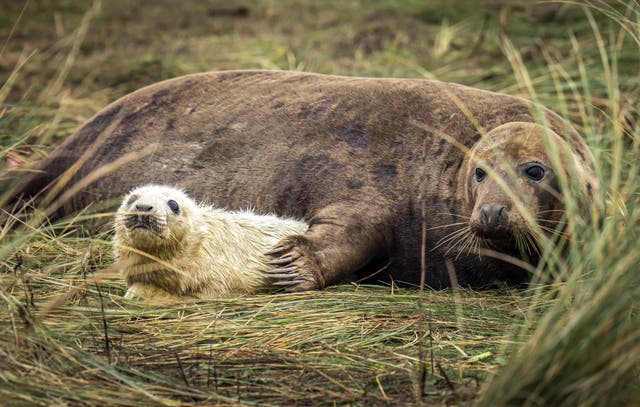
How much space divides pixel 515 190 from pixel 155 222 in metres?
1.65

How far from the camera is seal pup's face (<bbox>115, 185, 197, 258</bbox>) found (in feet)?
14.4

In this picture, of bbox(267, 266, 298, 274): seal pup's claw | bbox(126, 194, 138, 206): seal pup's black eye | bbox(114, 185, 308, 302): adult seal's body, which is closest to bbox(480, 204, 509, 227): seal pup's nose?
bbox(267, 266, 298, 274): seal pup's claw

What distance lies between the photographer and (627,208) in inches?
163

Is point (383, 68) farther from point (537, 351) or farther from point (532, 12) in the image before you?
point (537, 351)

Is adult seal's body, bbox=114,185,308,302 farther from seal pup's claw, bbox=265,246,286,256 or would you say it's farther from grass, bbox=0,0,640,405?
grass, bbox=0,0,640,405

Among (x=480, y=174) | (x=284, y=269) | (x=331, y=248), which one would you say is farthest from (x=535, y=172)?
(x=284, y=269)

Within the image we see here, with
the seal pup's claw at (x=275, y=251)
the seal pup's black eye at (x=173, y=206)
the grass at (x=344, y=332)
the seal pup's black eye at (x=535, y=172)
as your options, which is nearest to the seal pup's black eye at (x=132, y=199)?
the seal pup's black eye at (x=173, y=206)

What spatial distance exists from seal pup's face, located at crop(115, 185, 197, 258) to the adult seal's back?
33 cm

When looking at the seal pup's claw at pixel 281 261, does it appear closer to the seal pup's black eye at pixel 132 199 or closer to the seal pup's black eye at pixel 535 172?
the seal pup's black eye at pixel 132 199

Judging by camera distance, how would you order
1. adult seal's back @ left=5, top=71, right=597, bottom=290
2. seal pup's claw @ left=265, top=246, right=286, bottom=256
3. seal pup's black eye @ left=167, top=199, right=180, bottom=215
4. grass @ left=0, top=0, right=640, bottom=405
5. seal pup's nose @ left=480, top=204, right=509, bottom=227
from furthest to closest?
seal pup's claw @ left=265, top=246, right=286, bottom=256, adult seal's back @ left=5, top=71, right=597, bottom=290, seal pup's black eye @ left=167, top=199, right=180, bottom=215, seal pup's nose @ left=480, top=204, right=509, bottom=227, grass @ left=0, top=0, right=640, bottom=405

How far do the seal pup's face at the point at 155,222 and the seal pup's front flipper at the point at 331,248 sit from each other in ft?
1.66

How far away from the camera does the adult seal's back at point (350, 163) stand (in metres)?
4.72

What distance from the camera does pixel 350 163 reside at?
5328mm

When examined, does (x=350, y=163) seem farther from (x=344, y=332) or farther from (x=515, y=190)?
(x=344, y=332)
